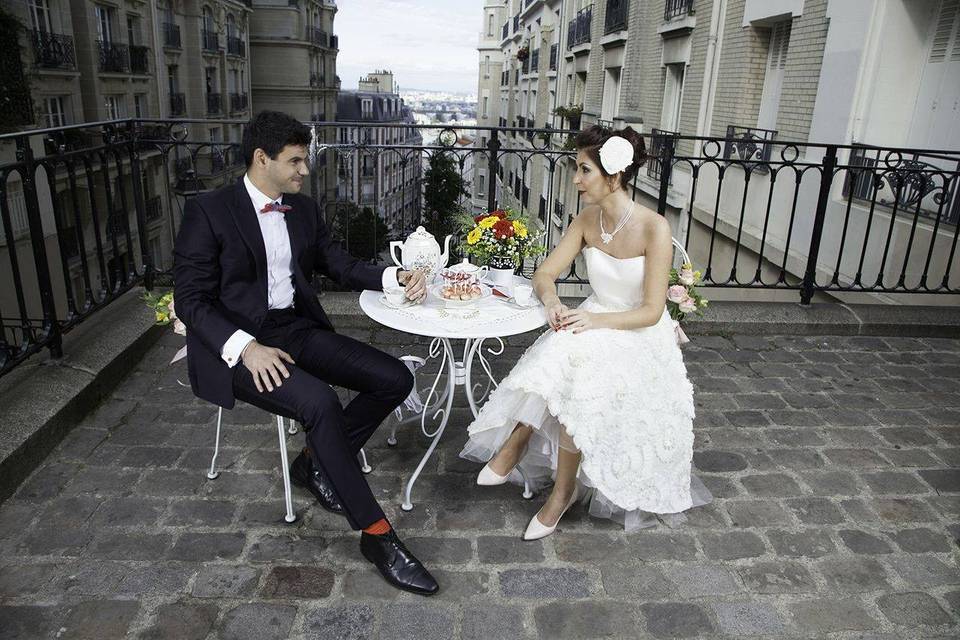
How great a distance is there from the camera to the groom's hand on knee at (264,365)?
260 cm

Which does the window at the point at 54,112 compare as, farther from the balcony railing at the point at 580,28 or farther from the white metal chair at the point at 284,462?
the white metal chair at the point at 284,462

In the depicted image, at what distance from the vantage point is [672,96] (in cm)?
1452

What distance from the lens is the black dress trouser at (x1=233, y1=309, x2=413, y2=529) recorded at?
2.62 m

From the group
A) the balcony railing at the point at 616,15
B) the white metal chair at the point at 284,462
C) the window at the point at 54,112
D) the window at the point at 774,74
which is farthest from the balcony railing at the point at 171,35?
the white metal chair at the point at 284,462

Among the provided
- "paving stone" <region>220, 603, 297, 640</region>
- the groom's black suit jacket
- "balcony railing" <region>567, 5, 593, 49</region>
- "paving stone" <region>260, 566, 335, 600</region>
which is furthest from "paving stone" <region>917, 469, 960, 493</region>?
"balcony railing" <region>567, 5, 593, 49</region>

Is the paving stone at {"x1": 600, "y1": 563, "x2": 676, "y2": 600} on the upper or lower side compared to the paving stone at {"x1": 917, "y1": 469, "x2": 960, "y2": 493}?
lower

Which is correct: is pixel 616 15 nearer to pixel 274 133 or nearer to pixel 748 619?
pixel 274 133

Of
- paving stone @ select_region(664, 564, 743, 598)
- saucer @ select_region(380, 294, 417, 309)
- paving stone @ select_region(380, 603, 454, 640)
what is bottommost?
paving stone @ select_region(380, 603, 454, 640)

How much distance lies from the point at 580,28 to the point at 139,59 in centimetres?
1411

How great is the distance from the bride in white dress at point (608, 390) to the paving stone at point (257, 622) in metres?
1.03

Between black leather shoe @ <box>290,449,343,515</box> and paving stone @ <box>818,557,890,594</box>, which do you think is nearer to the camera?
paving stone @ <box>818,557,890,594</box>

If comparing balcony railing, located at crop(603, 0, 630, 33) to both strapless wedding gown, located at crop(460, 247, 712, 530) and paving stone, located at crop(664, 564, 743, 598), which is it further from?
paving stone, located at crop(664, 564, 743, 598)

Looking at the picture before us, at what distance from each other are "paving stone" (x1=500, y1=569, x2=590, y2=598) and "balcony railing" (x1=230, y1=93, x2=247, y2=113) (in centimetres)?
3166

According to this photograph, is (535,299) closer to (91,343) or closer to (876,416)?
(876,416)
